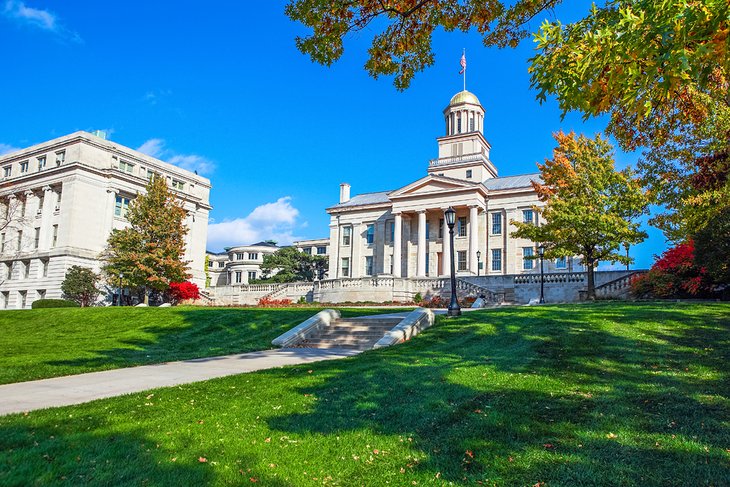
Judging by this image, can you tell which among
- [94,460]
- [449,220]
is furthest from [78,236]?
[94,460]

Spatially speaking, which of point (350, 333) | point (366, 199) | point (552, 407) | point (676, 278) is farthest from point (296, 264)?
point (552, 407)

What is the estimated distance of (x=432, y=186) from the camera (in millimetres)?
52938

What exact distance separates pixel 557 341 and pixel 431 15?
7.45 metres

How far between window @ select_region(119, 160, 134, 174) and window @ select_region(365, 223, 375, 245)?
29.6m

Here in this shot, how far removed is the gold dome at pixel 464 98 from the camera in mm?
63156

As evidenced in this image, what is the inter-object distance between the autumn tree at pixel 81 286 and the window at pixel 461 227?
38383 millimetres

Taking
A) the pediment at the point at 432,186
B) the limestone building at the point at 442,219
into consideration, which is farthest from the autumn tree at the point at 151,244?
the pediment at the point at 432,186

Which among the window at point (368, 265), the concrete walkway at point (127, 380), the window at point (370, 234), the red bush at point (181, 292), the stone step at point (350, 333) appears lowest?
the concrete walkway at point (127, 380)

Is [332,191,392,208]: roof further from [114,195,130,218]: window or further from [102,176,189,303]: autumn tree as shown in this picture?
[114,195,130,218]: window

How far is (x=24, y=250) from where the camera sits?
2247 inches

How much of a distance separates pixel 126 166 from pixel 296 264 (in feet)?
89.9

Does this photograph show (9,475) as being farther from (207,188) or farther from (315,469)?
(207,188)

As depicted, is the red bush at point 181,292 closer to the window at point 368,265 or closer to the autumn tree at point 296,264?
the window at point 368,265

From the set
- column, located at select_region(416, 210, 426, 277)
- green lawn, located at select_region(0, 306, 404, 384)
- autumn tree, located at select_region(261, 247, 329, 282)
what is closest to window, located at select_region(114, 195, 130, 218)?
autumn tree, located at select_region(261, 247, 329, 282)
